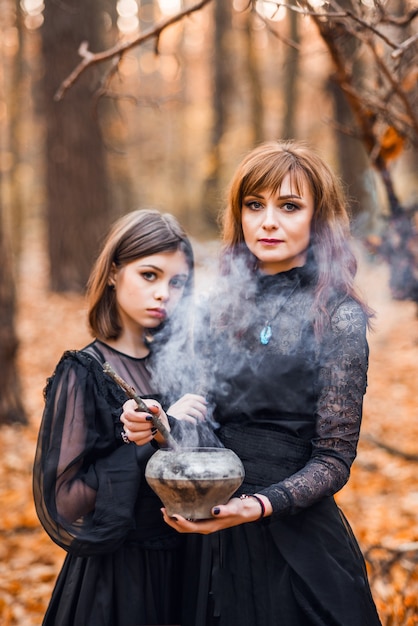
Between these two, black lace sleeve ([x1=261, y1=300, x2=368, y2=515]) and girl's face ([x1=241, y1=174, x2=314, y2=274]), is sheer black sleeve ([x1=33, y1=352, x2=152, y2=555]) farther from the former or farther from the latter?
girl's face ([x1=241, y1=174, x2=314, y2=274])

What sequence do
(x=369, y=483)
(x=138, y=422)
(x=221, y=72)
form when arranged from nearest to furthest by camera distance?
(x=138, y=422) < (x=369, y=483) < (x=221, y=72)

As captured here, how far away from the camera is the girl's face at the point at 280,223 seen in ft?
7.79

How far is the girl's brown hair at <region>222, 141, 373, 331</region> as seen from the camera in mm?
2377

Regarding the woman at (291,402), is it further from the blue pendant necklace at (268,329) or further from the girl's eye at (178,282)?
the girl's eye at (178,282)

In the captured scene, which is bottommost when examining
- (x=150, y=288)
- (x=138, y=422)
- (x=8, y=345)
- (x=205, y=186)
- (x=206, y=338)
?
(x=8, y=345)

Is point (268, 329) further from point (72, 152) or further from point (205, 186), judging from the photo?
point (205, 186)

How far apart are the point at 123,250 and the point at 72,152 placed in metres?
8.28

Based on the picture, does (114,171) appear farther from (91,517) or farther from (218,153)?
(91,517)

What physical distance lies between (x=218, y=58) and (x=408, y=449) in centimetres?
1228

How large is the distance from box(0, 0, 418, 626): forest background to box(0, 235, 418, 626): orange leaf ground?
0.06 ft

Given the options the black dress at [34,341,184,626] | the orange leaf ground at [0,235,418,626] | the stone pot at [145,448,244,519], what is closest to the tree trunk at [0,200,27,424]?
the orange leaf ground at [0,235,418,626]

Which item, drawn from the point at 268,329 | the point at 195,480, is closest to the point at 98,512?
the point at 195,480

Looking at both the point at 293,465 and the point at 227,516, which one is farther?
the point at 293,465

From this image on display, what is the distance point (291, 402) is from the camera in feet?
7.61
